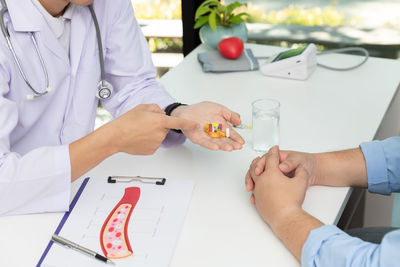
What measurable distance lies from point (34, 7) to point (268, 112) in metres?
0.65

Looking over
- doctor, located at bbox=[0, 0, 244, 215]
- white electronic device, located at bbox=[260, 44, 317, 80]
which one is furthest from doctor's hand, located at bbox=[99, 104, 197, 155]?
white electronic device, located at bbox=[260, 44, 317, 80]

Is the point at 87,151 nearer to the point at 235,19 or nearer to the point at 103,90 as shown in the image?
the point at 103,90

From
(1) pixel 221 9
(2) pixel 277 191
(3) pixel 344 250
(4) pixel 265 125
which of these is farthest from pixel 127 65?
(3) pixel 344 250

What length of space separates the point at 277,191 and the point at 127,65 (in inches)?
27.4

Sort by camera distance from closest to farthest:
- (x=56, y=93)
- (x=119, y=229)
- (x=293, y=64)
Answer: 1. (x=119, y=229)
2. (x=56, y=93)
3. (x=293, y=64)

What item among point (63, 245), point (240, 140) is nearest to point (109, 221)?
point (63, 245)

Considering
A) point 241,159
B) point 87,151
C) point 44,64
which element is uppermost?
point 44,64

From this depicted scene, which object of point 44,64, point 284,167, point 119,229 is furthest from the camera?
point 44,64

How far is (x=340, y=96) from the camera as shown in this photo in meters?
1.58

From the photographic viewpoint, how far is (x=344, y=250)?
33.6 inches

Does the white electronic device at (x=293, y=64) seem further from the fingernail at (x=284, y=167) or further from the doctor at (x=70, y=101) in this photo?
the fingernail at (x=284, y=167)

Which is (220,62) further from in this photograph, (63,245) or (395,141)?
(63,245)

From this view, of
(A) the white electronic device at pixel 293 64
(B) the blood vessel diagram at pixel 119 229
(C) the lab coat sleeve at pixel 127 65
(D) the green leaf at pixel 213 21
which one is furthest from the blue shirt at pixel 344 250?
(D) the green leaf at pixel 213 21

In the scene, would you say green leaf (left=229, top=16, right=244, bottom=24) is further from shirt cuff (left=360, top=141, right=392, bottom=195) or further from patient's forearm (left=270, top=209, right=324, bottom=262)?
patient's forearm (left=270, top=209, right=324, bottom=262)
